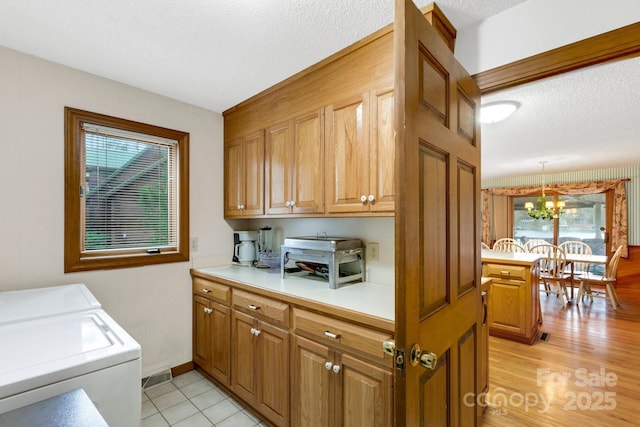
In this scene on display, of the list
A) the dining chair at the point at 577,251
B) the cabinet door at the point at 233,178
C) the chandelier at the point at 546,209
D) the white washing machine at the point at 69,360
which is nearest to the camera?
the white washing machine at the point at 69,360

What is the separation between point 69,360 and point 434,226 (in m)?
1.31

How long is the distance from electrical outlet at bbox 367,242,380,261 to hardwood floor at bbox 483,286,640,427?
52.2 inches

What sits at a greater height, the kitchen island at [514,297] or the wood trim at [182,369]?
the kitchen island at [514,297]

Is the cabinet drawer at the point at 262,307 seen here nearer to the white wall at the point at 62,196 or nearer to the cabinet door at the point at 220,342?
the cabinet door at the point at 220,342

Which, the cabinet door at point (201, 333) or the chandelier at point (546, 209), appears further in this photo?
the chandelier at point (546, 209)

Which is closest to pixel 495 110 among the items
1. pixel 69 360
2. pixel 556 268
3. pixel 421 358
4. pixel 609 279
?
pixel 421 358

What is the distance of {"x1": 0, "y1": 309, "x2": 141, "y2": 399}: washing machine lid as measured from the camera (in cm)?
86

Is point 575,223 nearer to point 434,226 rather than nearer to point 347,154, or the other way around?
point 347,154

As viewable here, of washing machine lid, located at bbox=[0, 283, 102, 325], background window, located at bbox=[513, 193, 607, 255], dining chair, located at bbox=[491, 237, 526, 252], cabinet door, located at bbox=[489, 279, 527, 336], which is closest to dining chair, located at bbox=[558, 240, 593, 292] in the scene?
background window, located at bbox=[513, 193, 607, 255]

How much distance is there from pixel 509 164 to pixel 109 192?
5.92m

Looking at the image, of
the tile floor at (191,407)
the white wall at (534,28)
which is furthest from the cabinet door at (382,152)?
the tile floor at (191,407)

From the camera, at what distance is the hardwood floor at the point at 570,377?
6.61ft

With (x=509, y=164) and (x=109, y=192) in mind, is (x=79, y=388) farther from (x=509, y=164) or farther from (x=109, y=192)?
(x=509, y=164)

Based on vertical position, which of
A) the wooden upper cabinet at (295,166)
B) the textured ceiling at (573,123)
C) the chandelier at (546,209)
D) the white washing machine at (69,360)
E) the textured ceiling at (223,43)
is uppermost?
the textured ceiling at (223,43)
